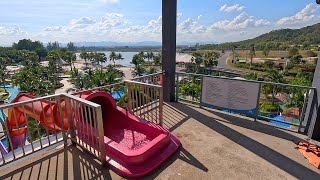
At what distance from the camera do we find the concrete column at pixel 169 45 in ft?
18.4

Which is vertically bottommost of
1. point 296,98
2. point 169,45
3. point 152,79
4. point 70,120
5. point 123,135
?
point 296,98

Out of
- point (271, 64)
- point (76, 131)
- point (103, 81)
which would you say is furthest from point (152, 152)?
point (271, 64)

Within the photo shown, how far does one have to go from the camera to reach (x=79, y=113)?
3.37 m

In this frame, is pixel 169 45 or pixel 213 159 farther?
pixel 169 45

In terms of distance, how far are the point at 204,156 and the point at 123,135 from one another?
62.9 inches

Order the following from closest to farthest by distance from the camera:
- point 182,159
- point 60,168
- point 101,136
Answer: point 101,136, point 60,168, point 182,159

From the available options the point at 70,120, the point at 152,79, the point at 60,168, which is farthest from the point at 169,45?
the point at 60,168

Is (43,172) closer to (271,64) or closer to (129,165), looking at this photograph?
(129,165)

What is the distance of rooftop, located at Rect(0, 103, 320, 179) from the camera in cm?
298

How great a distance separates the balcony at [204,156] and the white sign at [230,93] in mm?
503

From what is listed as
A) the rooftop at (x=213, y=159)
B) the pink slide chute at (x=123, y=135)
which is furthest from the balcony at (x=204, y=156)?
the pink slide chute at (x=123, y=135)

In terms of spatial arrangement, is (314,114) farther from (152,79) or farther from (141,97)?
(152,79)

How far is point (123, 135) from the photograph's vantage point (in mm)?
3963

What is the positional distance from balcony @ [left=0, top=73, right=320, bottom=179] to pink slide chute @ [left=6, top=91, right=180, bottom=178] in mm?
154
